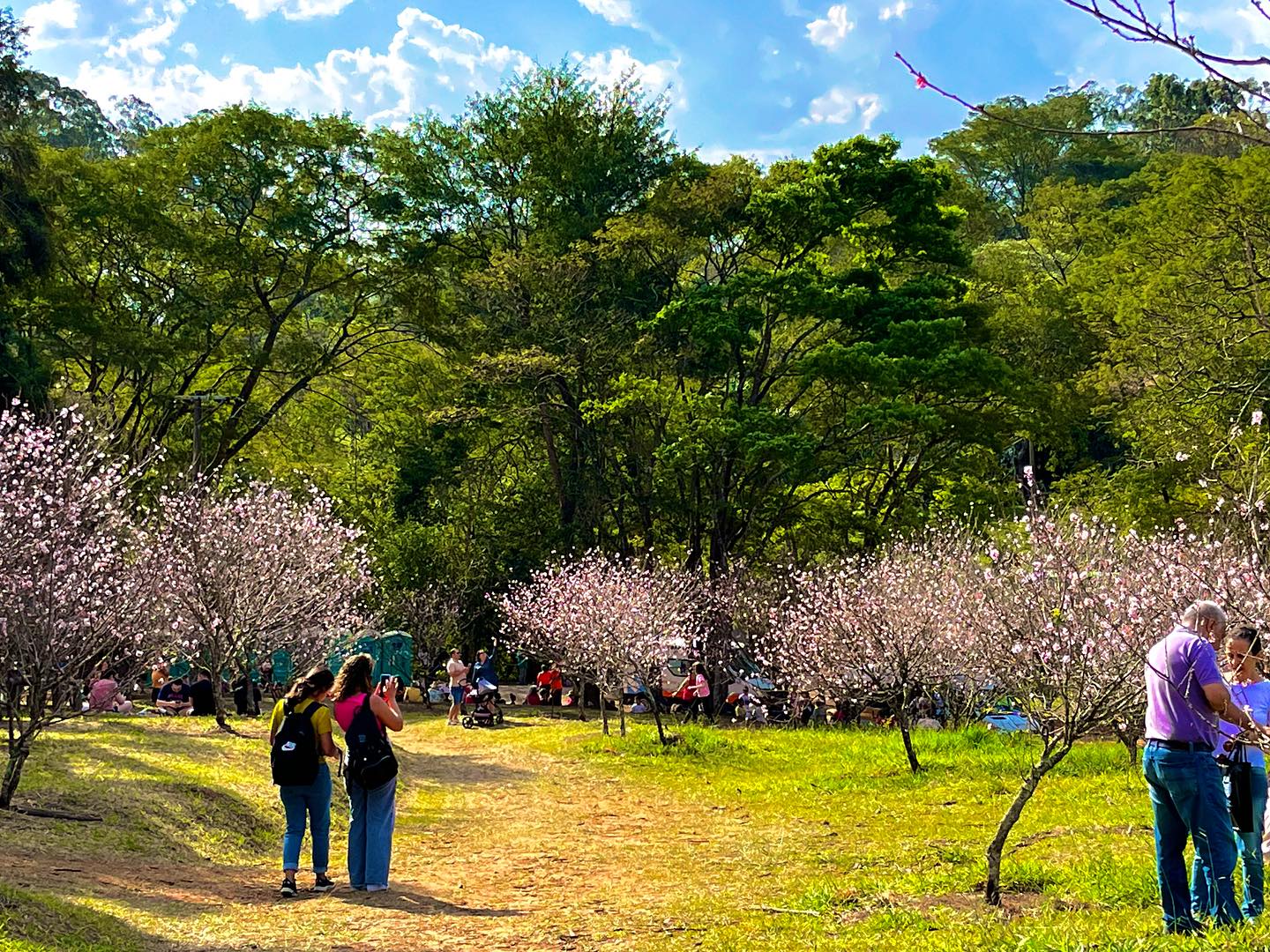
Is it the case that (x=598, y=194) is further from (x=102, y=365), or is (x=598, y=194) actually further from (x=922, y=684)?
(x=922, y=684)

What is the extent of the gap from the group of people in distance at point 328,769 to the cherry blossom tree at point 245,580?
560 cm

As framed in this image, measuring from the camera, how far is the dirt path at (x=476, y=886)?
22.3 ft

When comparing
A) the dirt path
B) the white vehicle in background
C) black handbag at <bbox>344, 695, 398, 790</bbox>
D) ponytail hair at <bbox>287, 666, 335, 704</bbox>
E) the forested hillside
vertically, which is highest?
the forested hillside

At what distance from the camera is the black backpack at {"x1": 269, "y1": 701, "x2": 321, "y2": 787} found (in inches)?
301

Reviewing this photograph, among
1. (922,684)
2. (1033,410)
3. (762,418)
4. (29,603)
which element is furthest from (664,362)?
(29,603)

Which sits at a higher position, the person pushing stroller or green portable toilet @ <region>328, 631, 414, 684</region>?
green portable toilet @ <region>328, 631, 414, 684</region>

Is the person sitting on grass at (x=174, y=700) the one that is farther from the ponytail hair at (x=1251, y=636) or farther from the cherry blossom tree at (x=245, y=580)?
the ponytail hair at (x=1251, y=636)

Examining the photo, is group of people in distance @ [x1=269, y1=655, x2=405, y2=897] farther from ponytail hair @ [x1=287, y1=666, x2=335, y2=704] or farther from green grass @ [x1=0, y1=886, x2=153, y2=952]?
green grass @ [x1=0, y1=886, x2=153, y2=952]

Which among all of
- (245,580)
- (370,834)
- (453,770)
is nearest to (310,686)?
(370,834)

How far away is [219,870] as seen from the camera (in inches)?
352

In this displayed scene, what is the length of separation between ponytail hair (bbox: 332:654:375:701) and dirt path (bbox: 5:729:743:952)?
1.46 metres

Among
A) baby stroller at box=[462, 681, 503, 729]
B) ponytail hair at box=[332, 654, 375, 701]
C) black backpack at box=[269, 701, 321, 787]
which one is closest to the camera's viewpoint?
black backpack at box=[269, 701, 321, 787]

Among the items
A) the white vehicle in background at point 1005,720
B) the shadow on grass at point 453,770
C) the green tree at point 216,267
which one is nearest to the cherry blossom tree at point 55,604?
the shadow on grass at point 453,770

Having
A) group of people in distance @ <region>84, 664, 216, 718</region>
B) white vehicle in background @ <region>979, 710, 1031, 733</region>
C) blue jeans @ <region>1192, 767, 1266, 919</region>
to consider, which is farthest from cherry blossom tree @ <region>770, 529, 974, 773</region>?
group of people in distance @ <region>84, 664, 216, 718</region>
